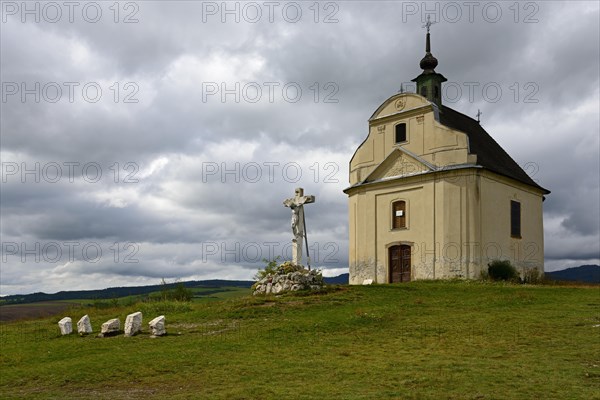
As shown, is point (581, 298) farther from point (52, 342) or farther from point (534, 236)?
point (52, 342)

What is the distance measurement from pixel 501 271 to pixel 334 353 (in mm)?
20342

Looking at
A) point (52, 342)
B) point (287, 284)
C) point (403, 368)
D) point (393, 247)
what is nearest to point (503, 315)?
point (403, 368)

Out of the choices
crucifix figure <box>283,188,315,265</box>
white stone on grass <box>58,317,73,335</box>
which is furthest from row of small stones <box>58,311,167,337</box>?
crucifix figure <box>283,188,315,265</box>

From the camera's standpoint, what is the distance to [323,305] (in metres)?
21.2

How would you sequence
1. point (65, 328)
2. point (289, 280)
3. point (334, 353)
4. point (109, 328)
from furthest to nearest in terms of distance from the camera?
point (289, 280) < point (65, 328) < point (109, 328) < point (334, 353)

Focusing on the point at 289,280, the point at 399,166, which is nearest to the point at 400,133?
the point at 399,166

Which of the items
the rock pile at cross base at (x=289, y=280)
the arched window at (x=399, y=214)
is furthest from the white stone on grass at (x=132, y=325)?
the arched window at (x=399, y=214)

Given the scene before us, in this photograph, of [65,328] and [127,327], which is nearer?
[127,327]

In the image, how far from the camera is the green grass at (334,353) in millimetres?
10164

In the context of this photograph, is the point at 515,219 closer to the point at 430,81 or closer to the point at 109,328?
the point at 430,81

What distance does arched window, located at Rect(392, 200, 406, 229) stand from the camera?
33594 mm

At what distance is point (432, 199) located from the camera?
32188 millimetres

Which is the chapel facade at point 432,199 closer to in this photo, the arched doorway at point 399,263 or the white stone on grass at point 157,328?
the arched doorway at point 399,263

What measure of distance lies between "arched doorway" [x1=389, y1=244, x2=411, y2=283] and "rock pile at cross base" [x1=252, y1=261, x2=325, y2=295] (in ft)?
30.0
